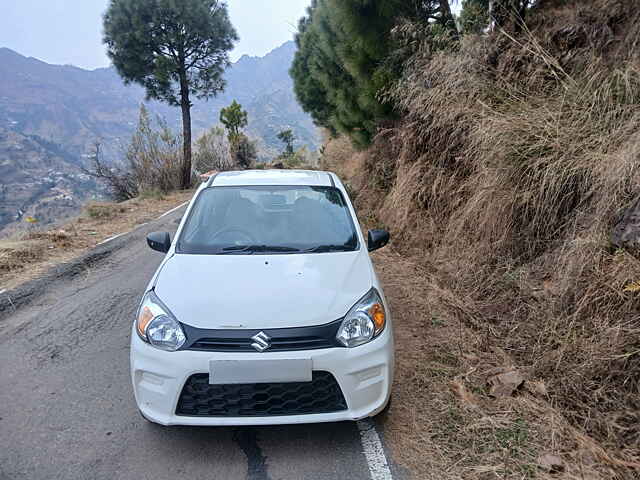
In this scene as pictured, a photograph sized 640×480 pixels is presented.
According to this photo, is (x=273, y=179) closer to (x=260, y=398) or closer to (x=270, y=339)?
(x=270, y=339)

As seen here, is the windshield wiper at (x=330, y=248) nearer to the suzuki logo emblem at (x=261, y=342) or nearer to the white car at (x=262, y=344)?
the white car at (x=262, y=344)

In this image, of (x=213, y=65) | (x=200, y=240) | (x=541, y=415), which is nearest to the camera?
(x=541, y=415)

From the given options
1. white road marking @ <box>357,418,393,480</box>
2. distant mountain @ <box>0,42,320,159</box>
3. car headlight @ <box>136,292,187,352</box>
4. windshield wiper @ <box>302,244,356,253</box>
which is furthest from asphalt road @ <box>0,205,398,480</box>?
distant mountain @ <box>0,42,320,159</box>

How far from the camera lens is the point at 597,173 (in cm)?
335

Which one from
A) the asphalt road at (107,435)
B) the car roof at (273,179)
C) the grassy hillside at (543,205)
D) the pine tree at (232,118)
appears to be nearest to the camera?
the asphalt road at (107,435)

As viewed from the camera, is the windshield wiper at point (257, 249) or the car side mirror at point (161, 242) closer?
the windshield wiper at point (257, 249)

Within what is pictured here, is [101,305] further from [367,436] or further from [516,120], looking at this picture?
[516,120]

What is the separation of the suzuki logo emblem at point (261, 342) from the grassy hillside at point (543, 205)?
5.03ft

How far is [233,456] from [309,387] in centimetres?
62

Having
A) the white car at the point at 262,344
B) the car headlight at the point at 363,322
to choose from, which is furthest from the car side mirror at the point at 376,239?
the car headlight at the point at 363,322

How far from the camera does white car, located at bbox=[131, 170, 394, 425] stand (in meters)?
2.27

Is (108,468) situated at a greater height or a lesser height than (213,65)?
lesser

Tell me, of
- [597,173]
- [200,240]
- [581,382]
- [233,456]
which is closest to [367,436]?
[233,456]

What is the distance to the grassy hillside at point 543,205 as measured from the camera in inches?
102
